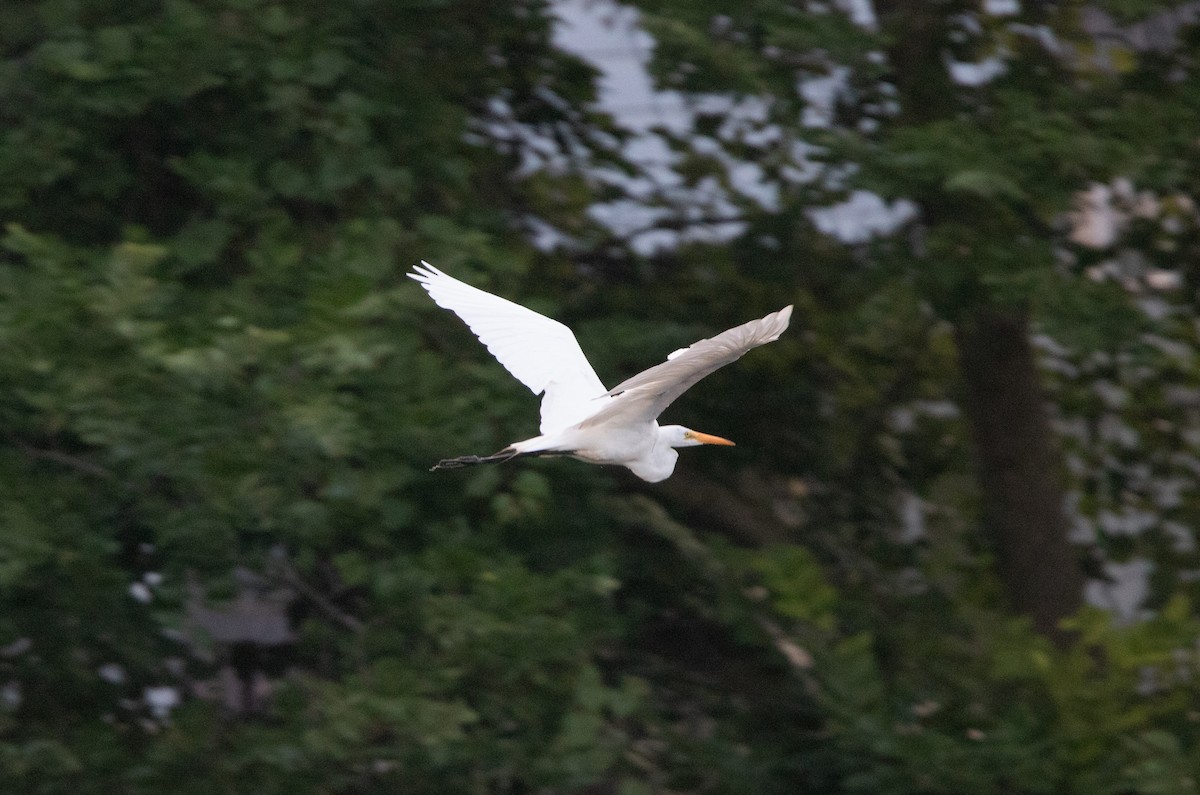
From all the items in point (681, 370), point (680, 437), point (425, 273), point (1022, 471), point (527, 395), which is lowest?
point (1022, 471)

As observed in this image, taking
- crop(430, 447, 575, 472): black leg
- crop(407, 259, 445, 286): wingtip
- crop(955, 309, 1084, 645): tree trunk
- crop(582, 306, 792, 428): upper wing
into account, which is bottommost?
crop(955, 309, 1084, 645): tree trunk

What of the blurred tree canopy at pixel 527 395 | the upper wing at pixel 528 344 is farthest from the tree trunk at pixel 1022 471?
the upper wing at pixel 528 344

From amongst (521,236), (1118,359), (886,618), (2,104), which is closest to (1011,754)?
(886,618)

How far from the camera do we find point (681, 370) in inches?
125

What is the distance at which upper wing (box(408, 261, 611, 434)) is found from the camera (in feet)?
13.4

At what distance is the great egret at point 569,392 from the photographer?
11.6 feet

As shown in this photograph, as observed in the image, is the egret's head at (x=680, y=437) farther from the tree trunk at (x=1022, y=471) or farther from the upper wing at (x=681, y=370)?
the tree trunk at (x=1022, y=471)

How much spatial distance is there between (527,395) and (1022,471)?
6.62 ft

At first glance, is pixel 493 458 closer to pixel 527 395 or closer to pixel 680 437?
pixel 680 437

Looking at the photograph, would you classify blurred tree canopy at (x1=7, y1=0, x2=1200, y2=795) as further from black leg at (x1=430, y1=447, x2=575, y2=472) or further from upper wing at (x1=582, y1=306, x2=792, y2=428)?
upper wing at (x1=582, y1=306, x2=792, y2=428)

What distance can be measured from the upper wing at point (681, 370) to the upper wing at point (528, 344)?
401mm

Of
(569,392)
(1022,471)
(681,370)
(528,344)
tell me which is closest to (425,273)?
(528,344)

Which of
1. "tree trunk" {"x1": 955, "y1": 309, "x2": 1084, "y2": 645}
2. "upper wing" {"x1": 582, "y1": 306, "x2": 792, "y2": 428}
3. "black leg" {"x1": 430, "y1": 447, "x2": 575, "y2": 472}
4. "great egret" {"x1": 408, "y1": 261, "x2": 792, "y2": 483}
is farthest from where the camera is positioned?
"tree trunk" {"x1": 955, "y1": 309, "x2": 1084, "y2": 645}

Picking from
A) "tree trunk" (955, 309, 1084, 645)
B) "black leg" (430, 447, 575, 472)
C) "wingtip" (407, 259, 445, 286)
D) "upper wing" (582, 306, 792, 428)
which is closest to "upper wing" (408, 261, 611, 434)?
"wingtip" (407, 259, 445, 286)
